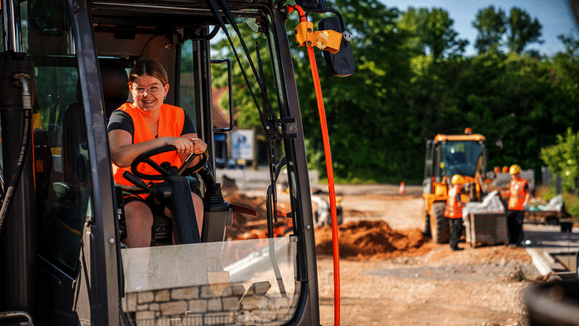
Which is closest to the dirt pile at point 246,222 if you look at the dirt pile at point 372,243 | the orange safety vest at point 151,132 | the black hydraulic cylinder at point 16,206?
the dirt pile at point 372,243

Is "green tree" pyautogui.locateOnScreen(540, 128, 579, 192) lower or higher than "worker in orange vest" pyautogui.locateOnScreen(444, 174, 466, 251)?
higher

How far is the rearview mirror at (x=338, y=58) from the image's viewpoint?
282cm

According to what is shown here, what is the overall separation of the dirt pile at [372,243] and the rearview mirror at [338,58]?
8547 mm

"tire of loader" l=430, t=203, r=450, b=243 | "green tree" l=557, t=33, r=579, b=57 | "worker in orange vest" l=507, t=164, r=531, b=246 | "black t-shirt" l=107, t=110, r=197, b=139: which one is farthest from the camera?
"tire of loader" l=430, t=203, r=450, b=243

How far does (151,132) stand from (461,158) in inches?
454

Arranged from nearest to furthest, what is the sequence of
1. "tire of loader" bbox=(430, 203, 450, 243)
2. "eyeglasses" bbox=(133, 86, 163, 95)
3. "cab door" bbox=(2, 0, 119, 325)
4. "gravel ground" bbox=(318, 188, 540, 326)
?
"cab door" bbox=(2, 0, 119, 325), "eyeglasses" bbox=(133, 86, 163, 95), "gravel ground" bbox=(318, 188, 540, 326), "tire of loader" bbox=(430, 203, 450, 243)

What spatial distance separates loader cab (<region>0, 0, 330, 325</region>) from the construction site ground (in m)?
3.61

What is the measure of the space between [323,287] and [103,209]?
6.53 m

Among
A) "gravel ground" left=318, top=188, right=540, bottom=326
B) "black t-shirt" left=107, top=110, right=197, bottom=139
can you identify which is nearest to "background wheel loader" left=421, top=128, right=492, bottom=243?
"gravel ground" left=318, top=188, right=540, bottom=326

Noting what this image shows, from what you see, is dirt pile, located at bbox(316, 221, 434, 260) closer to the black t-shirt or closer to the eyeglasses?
the eyeglasses

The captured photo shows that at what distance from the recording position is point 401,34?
28.1 m

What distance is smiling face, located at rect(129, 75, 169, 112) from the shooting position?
3205mm

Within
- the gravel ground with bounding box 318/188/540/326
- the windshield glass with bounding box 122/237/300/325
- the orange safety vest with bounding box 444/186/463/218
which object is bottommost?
the gravel ground with bounding box 318/188/540/326

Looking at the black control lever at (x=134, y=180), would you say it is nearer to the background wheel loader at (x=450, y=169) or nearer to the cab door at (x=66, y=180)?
the cab door at (x=66, y=180)
